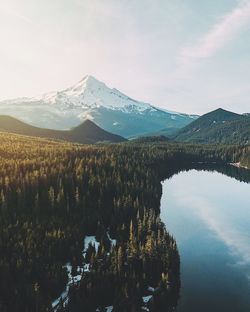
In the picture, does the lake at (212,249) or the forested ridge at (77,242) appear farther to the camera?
the lake at (212,249)

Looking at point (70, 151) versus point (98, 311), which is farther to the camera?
point (70, 151)

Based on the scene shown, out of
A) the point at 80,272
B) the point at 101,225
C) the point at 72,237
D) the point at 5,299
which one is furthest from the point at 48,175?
the point at 5,299

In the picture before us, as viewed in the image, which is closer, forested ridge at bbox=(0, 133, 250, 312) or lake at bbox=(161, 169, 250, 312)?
forested ridge at bbox=(0, 133, 250, 312)

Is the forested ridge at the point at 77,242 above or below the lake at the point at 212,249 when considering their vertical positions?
above

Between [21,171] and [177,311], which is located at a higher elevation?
[21,171]

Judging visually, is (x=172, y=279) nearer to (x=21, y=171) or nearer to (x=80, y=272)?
(x=80, y=272)
